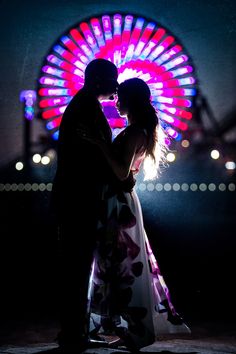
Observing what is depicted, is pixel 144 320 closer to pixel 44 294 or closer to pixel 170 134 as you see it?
pixel 44 294

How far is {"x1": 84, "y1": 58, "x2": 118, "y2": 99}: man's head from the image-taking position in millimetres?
2562

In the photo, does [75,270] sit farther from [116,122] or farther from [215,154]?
[215,154]

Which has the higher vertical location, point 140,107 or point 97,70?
point 97,70

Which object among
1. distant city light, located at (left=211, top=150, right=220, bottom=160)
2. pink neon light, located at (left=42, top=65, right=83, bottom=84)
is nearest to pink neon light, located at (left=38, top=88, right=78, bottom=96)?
pink neon light, located at (left=42, top=65, right=83, bottom=84)

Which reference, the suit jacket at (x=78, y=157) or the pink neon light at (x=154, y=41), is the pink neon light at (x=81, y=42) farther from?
the suit jacket at (x=78, y=157)

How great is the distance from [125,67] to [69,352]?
495 cm

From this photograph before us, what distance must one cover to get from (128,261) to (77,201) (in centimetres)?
47

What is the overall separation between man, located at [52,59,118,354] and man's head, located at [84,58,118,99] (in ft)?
0.20

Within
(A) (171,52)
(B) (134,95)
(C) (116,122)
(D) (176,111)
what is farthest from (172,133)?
(B) (134,95)

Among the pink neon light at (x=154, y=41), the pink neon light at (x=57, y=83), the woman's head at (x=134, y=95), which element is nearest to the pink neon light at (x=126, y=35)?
the pink neon light at (x=154, y=41)

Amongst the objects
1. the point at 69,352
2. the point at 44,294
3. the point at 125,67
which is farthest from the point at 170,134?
the point at 69,352

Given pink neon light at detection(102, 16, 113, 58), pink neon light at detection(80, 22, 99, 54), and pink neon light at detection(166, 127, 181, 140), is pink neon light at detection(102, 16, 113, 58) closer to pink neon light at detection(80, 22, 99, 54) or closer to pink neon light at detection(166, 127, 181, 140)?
pink neon light at detection(80, 22, 99, 54)

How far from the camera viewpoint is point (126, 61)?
6590 mm

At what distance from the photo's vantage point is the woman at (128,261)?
8.13 feet
